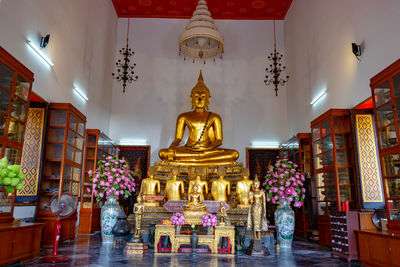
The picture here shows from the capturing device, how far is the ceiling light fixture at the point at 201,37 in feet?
26.2

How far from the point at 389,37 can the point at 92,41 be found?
6194 millimetres

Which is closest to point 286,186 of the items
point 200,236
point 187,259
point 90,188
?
point 200,236

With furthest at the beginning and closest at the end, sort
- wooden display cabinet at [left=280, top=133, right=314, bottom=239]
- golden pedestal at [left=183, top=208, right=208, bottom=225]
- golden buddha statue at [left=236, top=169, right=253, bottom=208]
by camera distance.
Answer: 1. wooden display cabinet at [left=280, top=133, right=314, bottom=239]
2. golden buddha statue at [left=236, top=169, right=253, bottom=208]
3. golden pedestal at [left=183, top=208, right=208, bottom=225]

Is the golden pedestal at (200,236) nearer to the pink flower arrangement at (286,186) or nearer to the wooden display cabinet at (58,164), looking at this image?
the pink flower arrangement at (286,186)

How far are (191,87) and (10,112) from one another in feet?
19.6

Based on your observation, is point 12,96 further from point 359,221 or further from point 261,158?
point 261,158

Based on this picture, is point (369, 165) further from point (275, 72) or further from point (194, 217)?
point (275, 72)

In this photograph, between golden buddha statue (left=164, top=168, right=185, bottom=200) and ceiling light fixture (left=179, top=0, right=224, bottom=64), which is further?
ceiling light fixture (left=179, top=0, right=224, bottom=64)

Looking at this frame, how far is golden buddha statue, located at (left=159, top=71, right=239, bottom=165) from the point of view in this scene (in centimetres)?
689

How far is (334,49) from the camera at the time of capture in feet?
20.2

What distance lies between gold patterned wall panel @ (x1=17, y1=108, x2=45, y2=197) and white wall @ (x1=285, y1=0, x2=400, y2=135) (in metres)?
5.24

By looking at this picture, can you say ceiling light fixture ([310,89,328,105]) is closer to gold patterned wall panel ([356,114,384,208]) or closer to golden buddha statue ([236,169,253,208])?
gold patterned wall panel ([356,114,384,208])

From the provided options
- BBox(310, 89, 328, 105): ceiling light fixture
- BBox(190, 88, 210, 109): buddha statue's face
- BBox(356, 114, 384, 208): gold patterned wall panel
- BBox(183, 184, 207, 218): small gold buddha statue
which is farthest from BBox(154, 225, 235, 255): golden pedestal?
BBox(190, 88, 210, 109): buddha statue's face

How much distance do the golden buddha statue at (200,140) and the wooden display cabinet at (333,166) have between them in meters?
1.88
